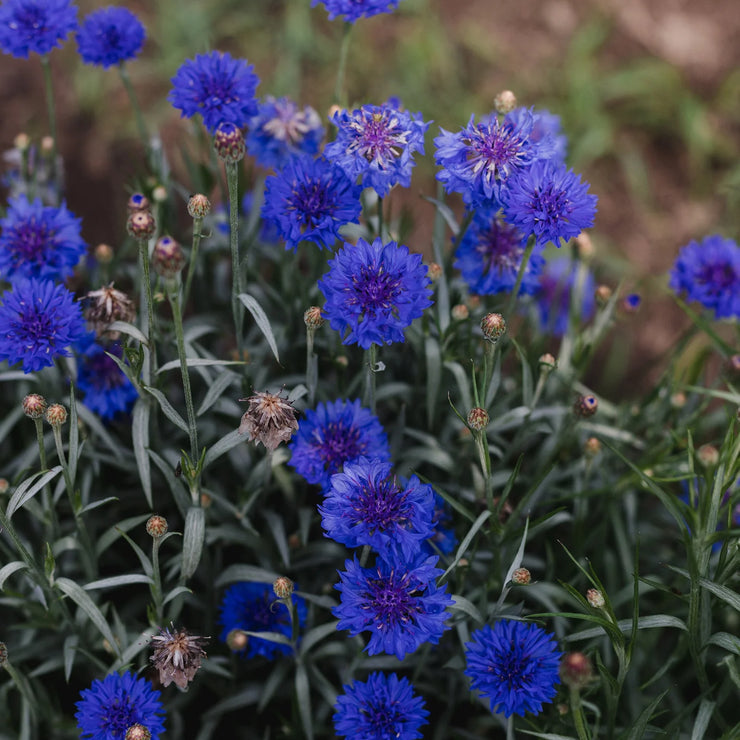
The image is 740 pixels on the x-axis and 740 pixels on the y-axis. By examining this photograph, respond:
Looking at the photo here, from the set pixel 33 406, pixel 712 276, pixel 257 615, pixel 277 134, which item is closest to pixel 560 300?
pixel 712 276

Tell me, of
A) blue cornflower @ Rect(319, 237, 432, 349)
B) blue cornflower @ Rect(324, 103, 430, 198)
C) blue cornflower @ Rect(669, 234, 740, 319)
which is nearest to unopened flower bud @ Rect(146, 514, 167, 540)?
blue cornflower @ Rect(319, 237, 432, 349)

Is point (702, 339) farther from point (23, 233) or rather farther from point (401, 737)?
point (23, 233)

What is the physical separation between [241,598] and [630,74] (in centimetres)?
240

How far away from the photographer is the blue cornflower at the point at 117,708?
1261 mm

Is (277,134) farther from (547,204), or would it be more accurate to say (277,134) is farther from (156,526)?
(156,526)

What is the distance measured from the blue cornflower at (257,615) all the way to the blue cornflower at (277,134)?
2.89ft

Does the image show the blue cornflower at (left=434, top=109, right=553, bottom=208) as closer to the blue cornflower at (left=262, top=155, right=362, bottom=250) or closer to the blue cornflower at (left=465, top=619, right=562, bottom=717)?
the blue cornflower at (left=262, top=155, right=362, bottom=250)

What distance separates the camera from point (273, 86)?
2.89m

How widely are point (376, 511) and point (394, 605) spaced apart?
0.46 feet

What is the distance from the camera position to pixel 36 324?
1.36 meters

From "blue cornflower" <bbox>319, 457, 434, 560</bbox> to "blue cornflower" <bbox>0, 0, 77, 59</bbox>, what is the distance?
107cm

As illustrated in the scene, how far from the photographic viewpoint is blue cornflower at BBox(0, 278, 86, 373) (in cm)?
134

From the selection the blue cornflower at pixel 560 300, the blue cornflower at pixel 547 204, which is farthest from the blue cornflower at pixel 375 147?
the blue cornflower at pixel 560 300

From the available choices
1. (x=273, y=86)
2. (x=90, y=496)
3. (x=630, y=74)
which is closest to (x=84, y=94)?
(x=273, y=86)
